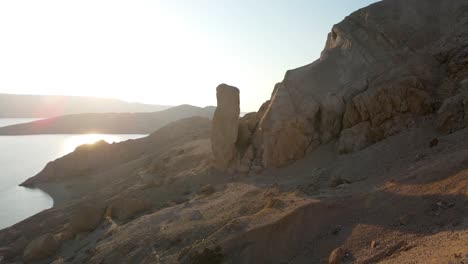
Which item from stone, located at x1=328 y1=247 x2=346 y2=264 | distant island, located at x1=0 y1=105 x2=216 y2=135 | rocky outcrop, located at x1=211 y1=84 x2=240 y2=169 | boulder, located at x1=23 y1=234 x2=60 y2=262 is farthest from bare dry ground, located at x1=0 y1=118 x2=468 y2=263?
distant island, located at x1=0 y1=105 x2=216 y2=135

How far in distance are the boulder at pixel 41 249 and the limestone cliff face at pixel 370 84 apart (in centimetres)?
1350

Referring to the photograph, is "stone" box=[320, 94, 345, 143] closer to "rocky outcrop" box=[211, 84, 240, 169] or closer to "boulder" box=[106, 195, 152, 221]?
"rocky outcrop" box=[211, 84, 240, 169]

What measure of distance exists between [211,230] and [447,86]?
1509cm

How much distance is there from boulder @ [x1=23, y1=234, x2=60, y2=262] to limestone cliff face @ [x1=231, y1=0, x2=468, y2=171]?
531 inches

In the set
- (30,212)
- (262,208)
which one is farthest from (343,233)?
(30,212)

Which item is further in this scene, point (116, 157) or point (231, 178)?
point (116, 157)

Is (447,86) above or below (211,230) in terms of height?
above

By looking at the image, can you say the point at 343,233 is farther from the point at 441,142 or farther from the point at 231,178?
the point at 231,178

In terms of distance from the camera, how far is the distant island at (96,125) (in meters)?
150

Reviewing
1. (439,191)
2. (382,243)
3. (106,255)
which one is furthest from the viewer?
(106,255)

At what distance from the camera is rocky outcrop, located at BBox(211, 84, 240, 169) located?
29.6 metres

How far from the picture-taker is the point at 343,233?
48.2ft

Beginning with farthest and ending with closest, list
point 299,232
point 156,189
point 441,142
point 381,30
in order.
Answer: point 156,189 → point 381,30 → point 441,142 → point 299,232

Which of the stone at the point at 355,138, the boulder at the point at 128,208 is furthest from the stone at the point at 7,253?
the stone at the point at 355,138
